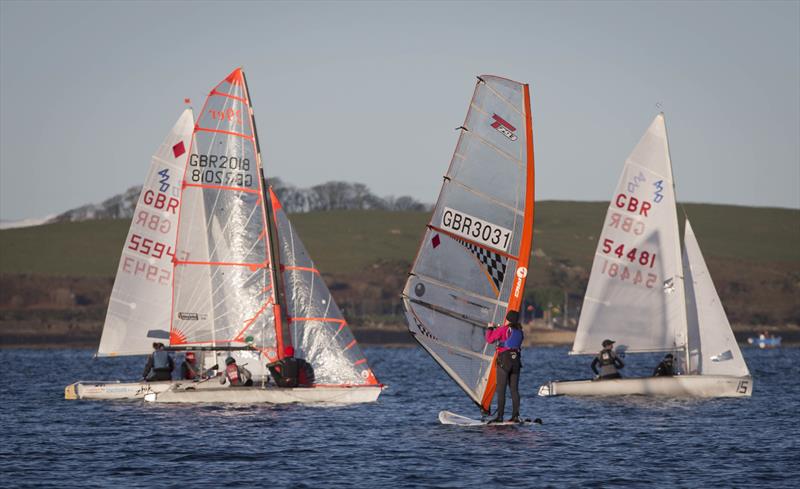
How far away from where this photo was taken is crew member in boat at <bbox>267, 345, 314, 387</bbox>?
118 ft

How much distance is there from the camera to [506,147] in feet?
→ 92.7

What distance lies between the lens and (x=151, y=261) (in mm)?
43344

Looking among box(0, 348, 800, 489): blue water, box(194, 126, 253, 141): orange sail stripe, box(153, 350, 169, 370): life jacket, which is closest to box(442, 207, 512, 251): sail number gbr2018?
box(0, 348, 800, 489): blue water

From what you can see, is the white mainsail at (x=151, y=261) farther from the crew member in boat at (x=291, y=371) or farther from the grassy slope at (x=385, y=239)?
the grassy slope at (x=385, y=239)

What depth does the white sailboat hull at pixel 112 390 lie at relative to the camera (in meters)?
38.7

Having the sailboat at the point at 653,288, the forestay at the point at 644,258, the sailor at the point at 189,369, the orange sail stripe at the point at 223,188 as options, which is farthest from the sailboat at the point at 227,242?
the forestay at the point at 644,258

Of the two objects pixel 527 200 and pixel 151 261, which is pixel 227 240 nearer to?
pixel 151 261

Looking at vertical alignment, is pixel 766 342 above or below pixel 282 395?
below

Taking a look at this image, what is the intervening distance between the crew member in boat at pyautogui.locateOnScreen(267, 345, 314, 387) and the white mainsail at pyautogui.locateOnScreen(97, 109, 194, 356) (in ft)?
26.3

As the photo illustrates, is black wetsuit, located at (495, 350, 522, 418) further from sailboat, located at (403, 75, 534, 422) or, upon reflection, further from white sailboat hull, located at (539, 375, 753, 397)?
white sailboat hull, located at (539, 375, 753, 397)

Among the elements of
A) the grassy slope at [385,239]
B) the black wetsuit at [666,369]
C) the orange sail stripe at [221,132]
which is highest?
the grassy slope at [385,239]

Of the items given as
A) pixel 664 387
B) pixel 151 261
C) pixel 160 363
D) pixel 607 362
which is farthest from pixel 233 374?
pixel 664 387

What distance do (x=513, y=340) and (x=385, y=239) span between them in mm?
143825

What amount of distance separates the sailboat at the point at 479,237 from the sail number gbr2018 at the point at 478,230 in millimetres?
22
